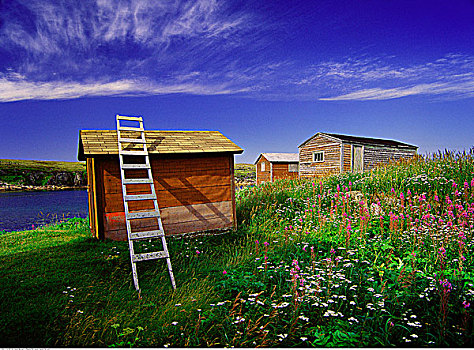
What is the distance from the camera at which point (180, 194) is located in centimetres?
891

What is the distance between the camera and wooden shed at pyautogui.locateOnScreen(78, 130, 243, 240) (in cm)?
798

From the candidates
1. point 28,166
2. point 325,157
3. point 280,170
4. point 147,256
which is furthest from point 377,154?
point 28,166

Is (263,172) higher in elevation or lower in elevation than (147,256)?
lower

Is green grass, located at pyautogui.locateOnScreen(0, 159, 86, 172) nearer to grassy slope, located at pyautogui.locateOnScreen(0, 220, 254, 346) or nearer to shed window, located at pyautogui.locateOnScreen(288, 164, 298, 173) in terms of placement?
shed window, located at pyautogui.locateOnScreen(288, 164, 298, 173)

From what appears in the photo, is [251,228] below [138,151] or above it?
below

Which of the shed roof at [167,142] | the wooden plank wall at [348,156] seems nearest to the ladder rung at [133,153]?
the shed roof at [167,142]

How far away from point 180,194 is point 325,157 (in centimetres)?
2061

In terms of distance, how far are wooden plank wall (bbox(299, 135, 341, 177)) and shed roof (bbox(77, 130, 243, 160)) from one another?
15886 mm

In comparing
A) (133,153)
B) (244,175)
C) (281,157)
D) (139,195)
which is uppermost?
(133,153)

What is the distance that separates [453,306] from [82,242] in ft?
27.3

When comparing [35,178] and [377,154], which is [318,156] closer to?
[377,154]

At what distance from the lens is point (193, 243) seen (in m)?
8.16

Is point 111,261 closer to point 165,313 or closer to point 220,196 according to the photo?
point 165,313

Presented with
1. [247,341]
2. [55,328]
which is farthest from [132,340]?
[247,341]
